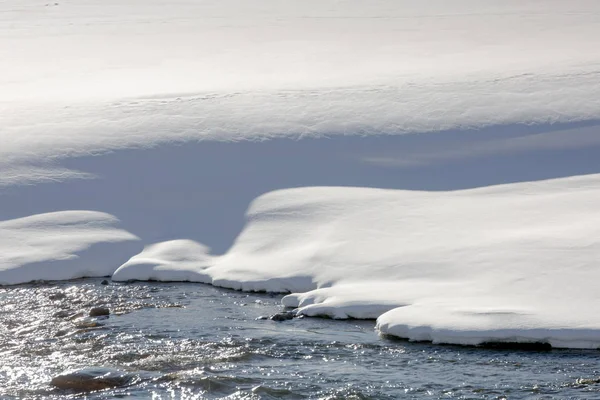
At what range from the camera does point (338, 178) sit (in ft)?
48.2

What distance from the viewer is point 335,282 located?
1127cm

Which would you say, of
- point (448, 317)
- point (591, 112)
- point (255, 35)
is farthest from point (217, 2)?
point (448, 317)

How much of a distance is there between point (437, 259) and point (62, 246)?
16.7ft

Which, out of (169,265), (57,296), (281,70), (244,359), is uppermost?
(281,70)

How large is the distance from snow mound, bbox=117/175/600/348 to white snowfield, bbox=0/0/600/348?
3 centimetres

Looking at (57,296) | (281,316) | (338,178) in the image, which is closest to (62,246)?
(57,296)

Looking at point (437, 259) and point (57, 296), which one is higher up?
point (437, 259)

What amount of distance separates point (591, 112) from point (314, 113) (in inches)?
183

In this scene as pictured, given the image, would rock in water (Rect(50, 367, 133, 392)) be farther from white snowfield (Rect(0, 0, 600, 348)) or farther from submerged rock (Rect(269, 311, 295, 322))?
white snowfield (Rect(0, 0, 600, 348))

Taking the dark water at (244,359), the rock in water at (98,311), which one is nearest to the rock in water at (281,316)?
the dark water at (244,359)

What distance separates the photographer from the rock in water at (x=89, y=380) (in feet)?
28.0

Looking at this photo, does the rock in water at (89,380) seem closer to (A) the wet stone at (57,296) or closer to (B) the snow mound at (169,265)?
(A) the wet stone at (57,296)

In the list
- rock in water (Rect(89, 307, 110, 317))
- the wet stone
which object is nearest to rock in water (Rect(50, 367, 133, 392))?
rock in water (Rect(89, 307, 110, 317))

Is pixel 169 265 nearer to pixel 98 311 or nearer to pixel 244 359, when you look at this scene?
pixel 98 311
